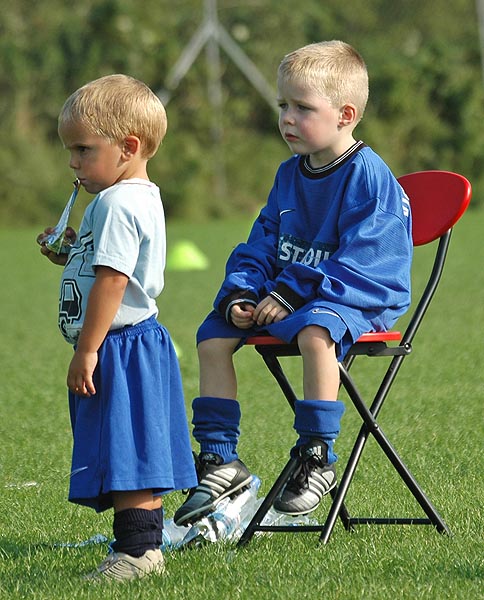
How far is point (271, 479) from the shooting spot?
4.53 meters

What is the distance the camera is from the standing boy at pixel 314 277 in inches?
131

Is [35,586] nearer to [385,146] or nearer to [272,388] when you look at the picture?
[272,388]

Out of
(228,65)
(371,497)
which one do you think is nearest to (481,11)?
(228,65)

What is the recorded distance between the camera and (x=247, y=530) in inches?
137

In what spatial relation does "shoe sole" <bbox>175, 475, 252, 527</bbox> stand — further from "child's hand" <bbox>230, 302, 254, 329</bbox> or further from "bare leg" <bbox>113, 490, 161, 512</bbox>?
"child's hand" <bbox>230, 302, 254, 329</bbox>

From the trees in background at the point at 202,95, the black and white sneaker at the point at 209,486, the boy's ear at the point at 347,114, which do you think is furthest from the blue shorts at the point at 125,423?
the trees in background at the point at 202,95

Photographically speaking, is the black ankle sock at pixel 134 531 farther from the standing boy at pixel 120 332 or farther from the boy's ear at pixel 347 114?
the boy's ear at pixel 347 114

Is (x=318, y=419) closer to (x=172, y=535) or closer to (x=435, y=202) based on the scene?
(x=172, y=535)

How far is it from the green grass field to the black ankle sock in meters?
0.11

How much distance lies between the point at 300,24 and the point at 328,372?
21051 millimetres

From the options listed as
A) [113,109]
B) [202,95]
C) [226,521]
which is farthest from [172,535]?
[202,95]

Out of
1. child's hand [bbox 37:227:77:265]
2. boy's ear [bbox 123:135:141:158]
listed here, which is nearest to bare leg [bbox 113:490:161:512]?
child's hand [bbox 37:227:77:265]

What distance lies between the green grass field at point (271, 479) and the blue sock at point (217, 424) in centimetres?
29

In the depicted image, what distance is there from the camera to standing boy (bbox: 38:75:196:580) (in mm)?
3123
